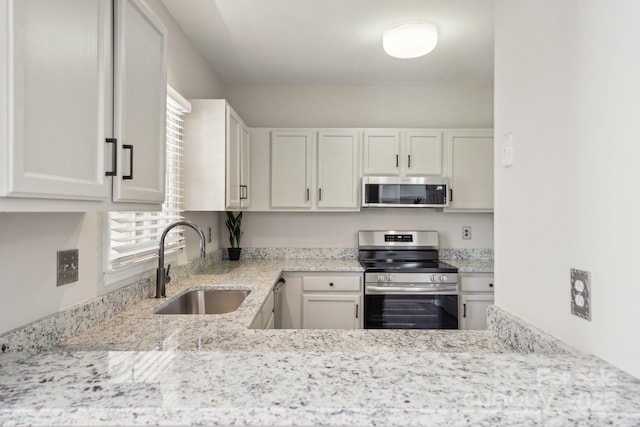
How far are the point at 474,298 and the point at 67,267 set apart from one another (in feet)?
9.25

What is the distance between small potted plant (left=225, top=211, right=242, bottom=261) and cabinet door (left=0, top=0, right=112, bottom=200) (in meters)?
2.44

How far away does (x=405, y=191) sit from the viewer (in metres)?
3.21

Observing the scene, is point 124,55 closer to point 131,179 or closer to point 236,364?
point 131,179

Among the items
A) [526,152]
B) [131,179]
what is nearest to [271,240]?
[131,179]

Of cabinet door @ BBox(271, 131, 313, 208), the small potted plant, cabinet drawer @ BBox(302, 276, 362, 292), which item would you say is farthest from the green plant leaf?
cabinet drawer @ BBox(302, 276, 362, 292)

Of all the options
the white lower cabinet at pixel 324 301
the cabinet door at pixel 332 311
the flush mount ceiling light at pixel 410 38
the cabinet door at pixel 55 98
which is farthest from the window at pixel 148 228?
the flush mount ceiling light at pixel 410 38

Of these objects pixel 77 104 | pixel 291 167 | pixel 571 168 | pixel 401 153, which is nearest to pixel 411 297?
pixel 401 153

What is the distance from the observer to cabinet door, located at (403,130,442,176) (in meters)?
3.29

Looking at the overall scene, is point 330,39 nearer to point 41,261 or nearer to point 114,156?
point 114,156

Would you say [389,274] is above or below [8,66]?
below

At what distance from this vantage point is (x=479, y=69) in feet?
10.5

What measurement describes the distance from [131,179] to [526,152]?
1.24 meters

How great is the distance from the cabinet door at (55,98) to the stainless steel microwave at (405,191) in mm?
2434

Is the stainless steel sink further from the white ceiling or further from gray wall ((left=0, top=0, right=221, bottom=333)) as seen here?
the white ceiling
